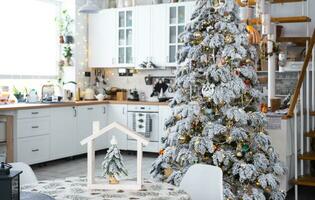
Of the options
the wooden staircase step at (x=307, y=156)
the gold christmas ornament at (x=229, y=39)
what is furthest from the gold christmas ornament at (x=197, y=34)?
the wooden staircase step at (x=307, y=156)

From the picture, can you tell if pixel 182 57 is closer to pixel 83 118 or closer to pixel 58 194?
pixel 58 194

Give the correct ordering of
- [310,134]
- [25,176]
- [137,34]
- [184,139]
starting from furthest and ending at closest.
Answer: [137,34] < [310,134] < [184,139] < [25,176]

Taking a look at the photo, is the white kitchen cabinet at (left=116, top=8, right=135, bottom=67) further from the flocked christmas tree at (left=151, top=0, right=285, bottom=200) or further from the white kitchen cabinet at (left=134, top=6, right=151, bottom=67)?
the flocked christmas tree at (left=151, top=0, right=285, bottom=200)

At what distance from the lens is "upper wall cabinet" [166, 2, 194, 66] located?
7781 millimetres

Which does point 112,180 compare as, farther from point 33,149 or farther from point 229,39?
point 33,149

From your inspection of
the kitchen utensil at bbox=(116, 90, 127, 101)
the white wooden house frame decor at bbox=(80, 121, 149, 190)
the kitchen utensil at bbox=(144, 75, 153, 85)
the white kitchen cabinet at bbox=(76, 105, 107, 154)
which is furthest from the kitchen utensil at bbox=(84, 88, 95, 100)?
the white wooden house frame decor at bbox=(80, 121, 149, 190)

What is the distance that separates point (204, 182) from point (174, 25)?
5.47m

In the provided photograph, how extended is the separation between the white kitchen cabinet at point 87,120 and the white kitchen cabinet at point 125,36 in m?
1.00

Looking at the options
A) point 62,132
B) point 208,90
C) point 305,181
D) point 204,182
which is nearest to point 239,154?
point 208,90

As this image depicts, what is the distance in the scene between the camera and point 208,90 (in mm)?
4301

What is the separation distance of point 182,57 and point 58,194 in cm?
248

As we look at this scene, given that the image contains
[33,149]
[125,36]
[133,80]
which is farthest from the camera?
[133,80]

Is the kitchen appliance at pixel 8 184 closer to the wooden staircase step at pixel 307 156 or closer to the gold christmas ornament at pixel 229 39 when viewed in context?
the gold christmas ornament at pixel 229 39

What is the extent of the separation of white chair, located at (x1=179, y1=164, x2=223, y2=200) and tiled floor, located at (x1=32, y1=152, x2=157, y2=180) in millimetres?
3232
